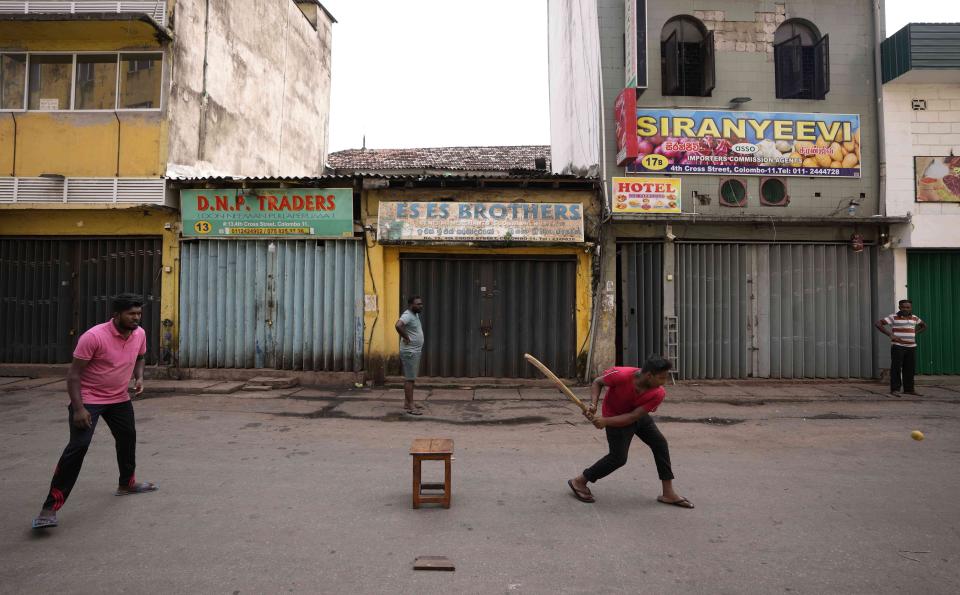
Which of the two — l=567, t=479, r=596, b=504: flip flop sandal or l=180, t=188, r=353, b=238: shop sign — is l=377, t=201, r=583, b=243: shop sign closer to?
l=180, t=188, r=353, b=238: shop sign

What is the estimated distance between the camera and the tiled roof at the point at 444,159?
754 inches

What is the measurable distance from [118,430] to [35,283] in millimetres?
9295

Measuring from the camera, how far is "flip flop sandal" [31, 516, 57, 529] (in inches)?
147

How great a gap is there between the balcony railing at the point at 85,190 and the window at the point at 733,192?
35.9ft

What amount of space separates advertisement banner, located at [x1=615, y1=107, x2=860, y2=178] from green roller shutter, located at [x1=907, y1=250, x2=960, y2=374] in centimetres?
241

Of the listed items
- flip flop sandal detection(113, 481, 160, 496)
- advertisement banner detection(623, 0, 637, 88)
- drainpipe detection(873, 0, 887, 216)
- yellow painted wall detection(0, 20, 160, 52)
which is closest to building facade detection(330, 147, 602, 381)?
advertisement banner detection(623, 0, 637, 88)

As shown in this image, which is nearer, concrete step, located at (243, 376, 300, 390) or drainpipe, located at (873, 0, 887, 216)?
concrete step, located at (243, 376, 300, 390)

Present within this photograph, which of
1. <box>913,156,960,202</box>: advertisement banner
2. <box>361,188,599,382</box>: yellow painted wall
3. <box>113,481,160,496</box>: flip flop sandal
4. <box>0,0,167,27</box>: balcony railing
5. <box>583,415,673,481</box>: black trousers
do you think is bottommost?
<box>113,481,160,496</box>: flip flop sandal

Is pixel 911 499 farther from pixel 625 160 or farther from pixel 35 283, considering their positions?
pixel 35 283

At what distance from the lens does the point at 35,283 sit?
11102 millimetres

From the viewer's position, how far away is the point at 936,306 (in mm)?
11008

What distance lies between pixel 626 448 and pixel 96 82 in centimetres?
1228

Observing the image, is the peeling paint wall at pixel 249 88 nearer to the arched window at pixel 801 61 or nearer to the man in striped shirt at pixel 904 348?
the arched window at pixel 801 61

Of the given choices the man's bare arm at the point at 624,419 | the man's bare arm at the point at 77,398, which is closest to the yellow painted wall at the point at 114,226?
the man's bare arm at the point at 77,398
